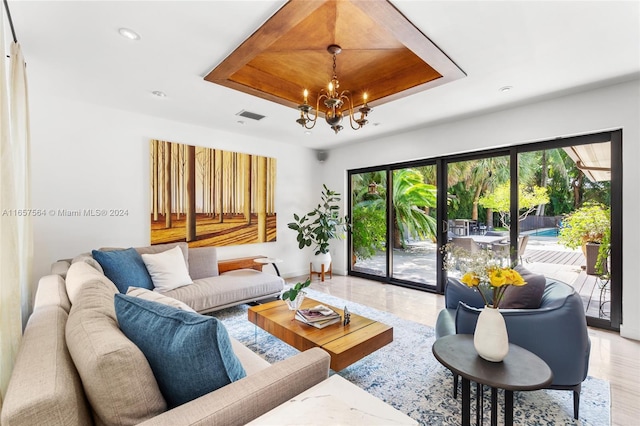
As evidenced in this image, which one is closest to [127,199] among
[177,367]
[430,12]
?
[177,367]

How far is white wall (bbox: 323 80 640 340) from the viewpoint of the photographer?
8.86ft

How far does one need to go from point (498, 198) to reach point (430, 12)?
9.00 ft

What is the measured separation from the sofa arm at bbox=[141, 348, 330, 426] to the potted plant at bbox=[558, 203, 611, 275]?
351cm

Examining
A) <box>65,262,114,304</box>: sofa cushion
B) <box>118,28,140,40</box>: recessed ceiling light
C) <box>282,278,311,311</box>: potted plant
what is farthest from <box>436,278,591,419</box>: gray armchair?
<box>118,28,140,40</box>: recessed ceiling light

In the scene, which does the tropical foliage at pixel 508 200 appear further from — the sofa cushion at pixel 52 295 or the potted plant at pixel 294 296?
the sofa cushion at pixel 52 295

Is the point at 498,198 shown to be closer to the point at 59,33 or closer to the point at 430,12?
the point at 430,12

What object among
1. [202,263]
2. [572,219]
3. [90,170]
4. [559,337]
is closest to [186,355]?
[559,337]

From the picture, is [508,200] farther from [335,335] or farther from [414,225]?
[335,335]

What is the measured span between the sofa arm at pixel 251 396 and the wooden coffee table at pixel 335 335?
0.80 m

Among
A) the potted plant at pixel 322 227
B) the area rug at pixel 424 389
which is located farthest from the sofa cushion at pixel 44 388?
the potted plant at pixel 322 227

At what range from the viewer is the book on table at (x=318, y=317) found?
223 centimetres

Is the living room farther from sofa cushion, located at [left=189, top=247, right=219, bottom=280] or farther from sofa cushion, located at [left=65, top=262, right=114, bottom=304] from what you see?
Result: sofa cushion, located at [left=65, top=262, right=114, bottom=304]

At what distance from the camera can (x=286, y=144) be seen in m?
5.24

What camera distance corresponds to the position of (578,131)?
2973 millimetres
